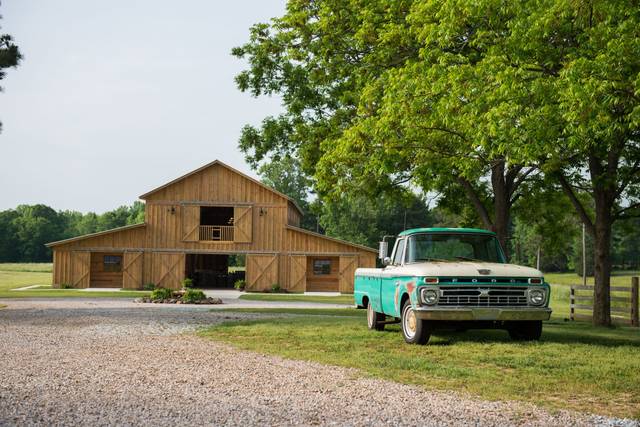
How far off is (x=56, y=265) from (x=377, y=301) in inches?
1214

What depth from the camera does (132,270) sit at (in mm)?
39219

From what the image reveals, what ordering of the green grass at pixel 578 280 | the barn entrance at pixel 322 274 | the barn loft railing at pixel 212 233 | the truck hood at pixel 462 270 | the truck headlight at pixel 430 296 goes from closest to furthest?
the truck headlight at pixel 430 296 → the truck hood at pixel 462 270 → the barn loft railing at pixel 212 233 → the barn entrance at pixel 322 274 → the green grass at pixel 578 280

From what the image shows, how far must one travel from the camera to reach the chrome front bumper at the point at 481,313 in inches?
435

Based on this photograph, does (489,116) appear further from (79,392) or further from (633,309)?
(633,309)

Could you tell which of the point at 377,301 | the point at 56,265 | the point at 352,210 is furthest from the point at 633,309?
the point at 352,210

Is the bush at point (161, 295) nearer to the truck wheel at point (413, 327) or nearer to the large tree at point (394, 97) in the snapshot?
the large tree at point (394, 97)

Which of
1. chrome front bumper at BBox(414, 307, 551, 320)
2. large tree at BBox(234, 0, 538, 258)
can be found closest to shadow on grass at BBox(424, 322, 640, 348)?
chrome front bumper at BBox(414, 307, 551, 320)

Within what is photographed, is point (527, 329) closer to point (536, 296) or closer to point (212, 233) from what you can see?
point (536, 296)

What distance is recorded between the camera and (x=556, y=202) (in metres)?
25.4

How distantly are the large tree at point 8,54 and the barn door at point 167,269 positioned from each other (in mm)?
17784

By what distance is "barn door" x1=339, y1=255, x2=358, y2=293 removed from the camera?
132ft

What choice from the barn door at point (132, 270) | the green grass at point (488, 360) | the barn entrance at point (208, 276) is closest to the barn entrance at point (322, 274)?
the barn entrance at point (208, 276)

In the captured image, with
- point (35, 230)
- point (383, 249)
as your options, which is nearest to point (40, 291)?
point (383, 249)

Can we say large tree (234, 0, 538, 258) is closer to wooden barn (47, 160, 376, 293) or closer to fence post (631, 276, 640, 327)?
fence post (631, 276, 640, 327)
